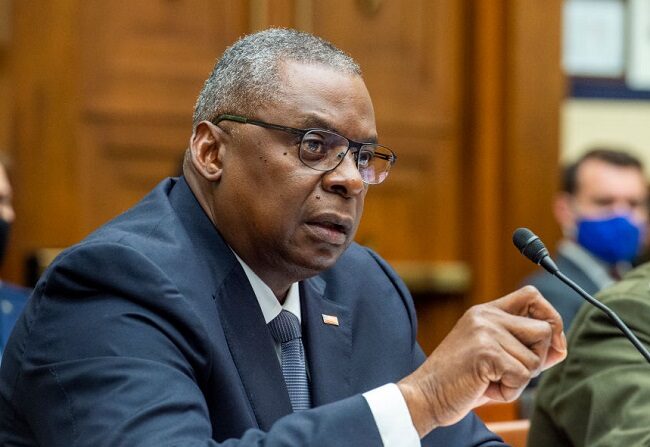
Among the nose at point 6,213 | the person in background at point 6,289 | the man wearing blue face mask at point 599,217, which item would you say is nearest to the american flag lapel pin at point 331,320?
the person in background at point 6,289

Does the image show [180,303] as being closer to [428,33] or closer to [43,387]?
[43,387]

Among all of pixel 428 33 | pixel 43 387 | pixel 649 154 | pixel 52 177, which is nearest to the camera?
pixel 43 387

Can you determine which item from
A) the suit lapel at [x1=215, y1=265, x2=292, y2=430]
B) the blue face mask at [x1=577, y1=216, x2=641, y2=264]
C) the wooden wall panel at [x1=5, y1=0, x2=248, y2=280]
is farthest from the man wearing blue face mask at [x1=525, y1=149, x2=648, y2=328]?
the suit lapel at [x1=215, y1=265, x2=292, y2=430]

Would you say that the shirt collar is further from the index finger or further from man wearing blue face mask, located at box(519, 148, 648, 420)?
man wearing blue face mask, located at box(519, 148, 648, 420)

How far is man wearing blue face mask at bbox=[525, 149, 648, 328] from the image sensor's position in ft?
14.5

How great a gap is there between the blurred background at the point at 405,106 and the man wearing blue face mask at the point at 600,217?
0.15 metres

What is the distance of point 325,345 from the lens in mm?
2133

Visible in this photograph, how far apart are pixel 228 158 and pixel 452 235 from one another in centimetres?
263

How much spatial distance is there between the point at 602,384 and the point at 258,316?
75cm

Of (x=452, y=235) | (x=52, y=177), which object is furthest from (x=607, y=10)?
(x=52, y=177)

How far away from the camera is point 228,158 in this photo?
2059 millimetres

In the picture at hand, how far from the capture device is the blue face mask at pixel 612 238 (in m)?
4.42

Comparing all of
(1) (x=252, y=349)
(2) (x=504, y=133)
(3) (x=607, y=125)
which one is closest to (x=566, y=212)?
(2) (x=504, y=133)

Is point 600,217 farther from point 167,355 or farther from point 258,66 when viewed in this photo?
point 167,355
